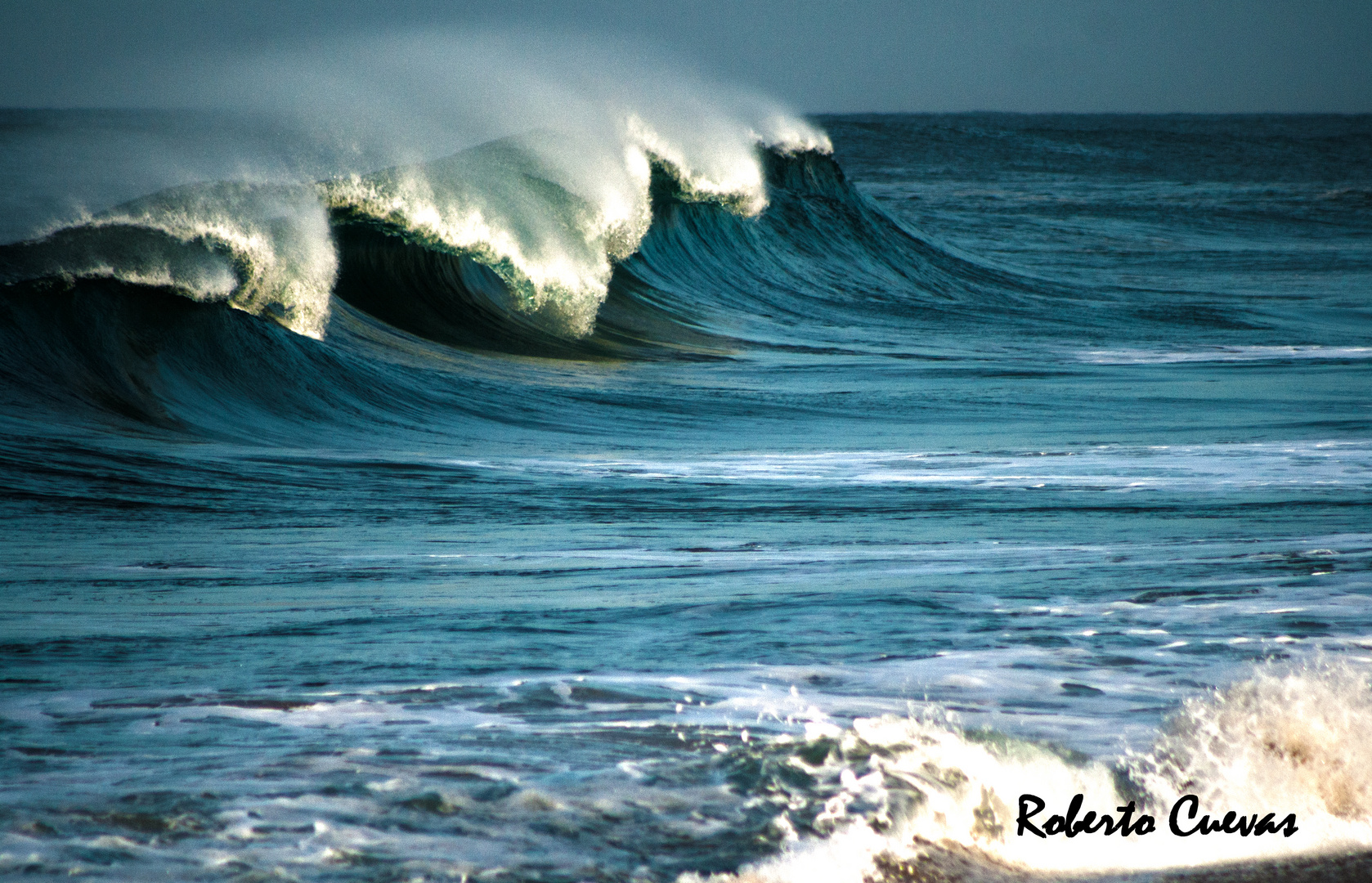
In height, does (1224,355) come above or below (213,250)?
below

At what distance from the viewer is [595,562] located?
14.2 ft

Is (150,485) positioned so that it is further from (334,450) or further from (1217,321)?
(1217,321)

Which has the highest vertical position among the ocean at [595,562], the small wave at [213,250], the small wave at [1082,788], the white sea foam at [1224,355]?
the small wave at [213,250]

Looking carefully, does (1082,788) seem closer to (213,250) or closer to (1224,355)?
(213,250)

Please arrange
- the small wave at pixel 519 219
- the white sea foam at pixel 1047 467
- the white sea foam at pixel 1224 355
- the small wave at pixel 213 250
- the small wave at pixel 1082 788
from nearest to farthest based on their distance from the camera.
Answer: the small wave at pixel 1082 788, the white sea foam at pixel 1047 467, the small wave at pixel 213 250, the white sea foam at pixel 1224 355, the small wave at pixel 519 219

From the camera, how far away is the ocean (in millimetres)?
2260

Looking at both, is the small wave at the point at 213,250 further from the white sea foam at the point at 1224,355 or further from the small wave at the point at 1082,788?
the small wave at the point at 1082,788

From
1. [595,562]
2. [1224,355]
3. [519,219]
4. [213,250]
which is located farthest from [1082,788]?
[519,219]

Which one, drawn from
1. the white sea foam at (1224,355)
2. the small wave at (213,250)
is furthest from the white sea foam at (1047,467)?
the white sea foam at (1224,355)

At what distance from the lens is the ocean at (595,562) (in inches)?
89.0

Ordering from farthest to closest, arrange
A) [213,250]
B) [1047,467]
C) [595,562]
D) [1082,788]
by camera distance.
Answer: [213,250]
[1047,467]
[595,562]
[1082,788]

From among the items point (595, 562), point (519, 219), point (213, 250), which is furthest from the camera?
point (519, 219)

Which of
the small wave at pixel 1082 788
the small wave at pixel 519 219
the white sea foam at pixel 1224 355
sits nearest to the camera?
the small wave at pixel 1082 788

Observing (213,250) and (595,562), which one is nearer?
(595,562)
